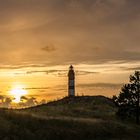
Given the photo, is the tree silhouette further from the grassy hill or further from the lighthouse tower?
the lighthouse tower

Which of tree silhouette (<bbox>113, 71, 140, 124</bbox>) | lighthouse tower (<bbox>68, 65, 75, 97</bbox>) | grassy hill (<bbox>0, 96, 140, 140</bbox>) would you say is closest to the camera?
grassy hill (<bbox>0, 96, 140, 140</bbox>)

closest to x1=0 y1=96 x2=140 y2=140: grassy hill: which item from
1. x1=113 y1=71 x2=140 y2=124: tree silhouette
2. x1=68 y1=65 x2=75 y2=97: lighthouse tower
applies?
x1=113 y1=71 x2=140 y2=124: tree silhouette

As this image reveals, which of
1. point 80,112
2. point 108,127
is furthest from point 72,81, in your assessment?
point 108,127

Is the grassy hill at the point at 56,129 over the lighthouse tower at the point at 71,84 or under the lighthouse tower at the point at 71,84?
under

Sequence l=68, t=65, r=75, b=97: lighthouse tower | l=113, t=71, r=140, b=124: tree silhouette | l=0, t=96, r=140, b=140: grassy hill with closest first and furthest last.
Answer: l=0, t=96, r=140, b=140: grassy hill
l=113, t=71, r=140, b=124: tree silhouette
l=68, t=65, r=75, b=97: lighthouse tower

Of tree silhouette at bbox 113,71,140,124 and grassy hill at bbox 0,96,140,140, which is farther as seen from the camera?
tree silhouette at bbox 113,71,140,124

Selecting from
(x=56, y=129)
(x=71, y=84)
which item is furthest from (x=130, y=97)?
(x=71, y=84)

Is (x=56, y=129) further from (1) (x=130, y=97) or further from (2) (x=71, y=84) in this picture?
(2) (x=71, y=84)

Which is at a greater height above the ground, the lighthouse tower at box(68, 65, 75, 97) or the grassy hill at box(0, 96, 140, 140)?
the lighthouse tower at box(68, 65, 75, 97)

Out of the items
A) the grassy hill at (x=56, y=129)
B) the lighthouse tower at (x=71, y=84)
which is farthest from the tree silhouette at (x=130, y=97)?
the lighthouse tower at (x=71, y=84)

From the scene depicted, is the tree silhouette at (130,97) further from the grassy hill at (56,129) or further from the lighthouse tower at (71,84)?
the lighthouse tower at (71,84)

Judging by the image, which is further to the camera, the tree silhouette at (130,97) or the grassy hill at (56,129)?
the tree silhouette at (130,97)

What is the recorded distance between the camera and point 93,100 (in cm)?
A: 8500

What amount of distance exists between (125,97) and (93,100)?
1073 inches
